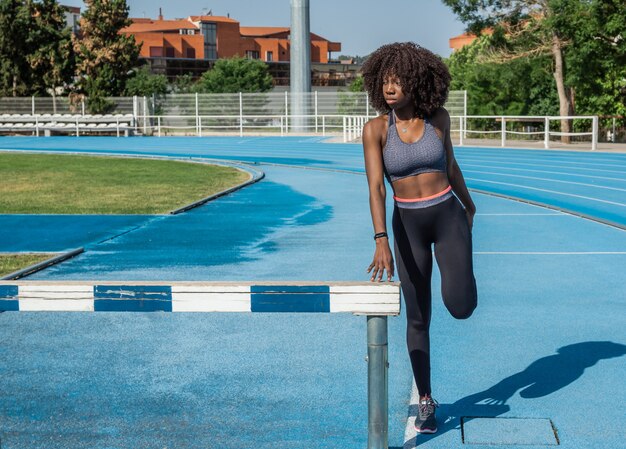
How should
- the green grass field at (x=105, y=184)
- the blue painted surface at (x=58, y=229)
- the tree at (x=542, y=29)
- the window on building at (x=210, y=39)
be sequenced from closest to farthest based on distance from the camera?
the blue painted surface at (x=58, y=229)
the green grass field at (x=105, y=184)
the tree at (x=542, y=29)
the window on building at (x=210, y=39)

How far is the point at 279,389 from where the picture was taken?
5.43 meters

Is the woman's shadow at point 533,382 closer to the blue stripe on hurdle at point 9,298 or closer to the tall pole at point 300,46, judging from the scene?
the blue stripe on hurdle at point 9,298

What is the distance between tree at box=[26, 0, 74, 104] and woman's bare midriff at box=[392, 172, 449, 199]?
55.2 metres


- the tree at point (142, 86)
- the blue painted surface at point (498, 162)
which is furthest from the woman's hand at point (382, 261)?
the tree at point (142, 86)

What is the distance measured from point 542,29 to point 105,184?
20.5 meters

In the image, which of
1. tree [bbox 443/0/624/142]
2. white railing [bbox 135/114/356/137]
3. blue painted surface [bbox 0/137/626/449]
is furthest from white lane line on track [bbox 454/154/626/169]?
white railing [bbox 135/114/356/137]

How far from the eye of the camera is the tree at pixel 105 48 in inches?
2189

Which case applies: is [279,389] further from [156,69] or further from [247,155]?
[156,69]

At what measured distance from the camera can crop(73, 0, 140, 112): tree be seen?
55.6 meters

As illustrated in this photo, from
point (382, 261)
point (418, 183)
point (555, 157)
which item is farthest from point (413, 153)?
point (555, 157)

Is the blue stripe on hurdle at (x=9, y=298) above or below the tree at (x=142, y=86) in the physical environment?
below

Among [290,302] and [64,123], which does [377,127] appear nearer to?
[290,302]

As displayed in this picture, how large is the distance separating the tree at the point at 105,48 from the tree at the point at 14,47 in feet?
10.1

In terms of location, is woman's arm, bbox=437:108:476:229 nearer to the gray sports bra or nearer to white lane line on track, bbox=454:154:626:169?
the gray sports bra
